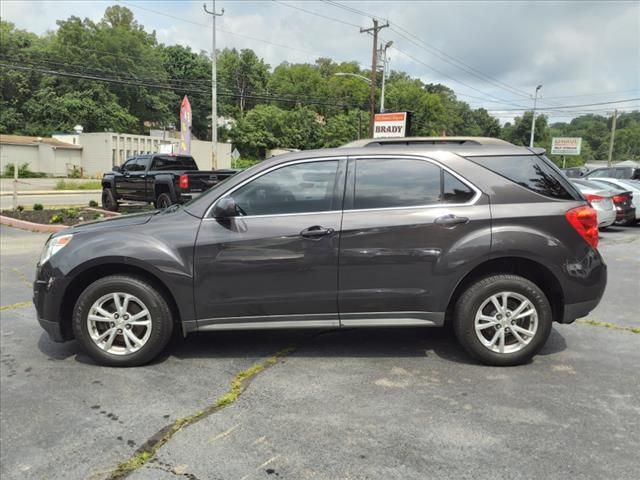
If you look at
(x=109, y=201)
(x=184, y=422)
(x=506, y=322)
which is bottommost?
(x=184, y=422)

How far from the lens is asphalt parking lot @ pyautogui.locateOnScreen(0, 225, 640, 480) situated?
2.79 metres

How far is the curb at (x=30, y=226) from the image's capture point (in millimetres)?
11828

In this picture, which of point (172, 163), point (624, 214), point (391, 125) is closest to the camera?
point (624, 214)

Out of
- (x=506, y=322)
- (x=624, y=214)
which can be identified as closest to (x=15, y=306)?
(x=506, y=322)

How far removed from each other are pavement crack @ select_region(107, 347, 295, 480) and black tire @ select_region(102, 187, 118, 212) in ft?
45.1

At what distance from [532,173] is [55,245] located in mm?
3907

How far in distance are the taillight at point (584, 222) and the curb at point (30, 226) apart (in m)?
10.7

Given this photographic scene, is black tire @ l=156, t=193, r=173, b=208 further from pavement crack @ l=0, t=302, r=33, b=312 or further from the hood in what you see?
the hood

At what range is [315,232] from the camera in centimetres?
392

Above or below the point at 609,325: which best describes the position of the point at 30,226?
above

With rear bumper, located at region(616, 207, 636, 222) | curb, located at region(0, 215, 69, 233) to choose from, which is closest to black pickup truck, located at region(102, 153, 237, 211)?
curb, located at region(0, 215, 69, 233)

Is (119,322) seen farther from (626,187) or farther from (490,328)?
(626,187)

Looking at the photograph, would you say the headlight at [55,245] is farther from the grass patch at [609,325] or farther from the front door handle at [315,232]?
the grass patch at [609,325]

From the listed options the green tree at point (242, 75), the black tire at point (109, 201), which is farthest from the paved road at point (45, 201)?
the green tree at point (242, 75)
